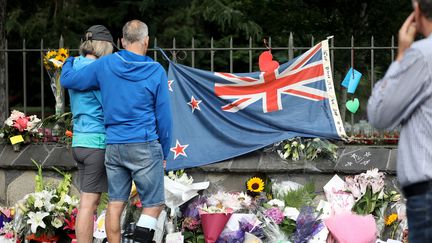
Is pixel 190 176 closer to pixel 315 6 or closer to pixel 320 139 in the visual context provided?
pixel 320 139

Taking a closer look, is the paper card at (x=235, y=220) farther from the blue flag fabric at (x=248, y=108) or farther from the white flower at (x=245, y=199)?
the blue flag fabric at (x=248, y=108)

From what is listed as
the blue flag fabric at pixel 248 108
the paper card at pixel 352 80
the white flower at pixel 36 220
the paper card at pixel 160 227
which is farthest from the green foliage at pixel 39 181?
the paper card at pixel 352 80

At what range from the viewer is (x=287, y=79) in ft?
22.7

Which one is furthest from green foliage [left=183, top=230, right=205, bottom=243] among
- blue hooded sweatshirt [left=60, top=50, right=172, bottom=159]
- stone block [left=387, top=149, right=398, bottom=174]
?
stone block [left=387, top=149, right=398, bottom=174]

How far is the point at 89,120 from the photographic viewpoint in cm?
563

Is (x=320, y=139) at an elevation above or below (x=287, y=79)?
below

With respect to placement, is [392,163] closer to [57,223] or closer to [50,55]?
[57,223]

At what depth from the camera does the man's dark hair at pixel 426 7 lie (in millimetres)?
3195

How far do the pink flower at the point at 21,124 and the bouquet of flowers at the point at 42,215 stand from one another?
693 mm

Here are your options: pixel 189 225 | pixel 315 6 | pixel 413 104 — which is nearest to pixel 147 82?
pixel 189 225

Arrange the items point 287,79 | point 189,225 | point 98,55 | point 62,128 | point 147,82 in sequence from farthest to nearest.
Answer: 1. point 62,128
2. point 287,79
3. point 189,225
4. point 98,55
5. point 147,82

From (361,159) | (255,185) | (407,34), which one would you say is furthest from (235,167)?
(407,34)

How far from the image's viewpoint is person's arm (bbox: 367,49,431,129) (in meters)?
3.17

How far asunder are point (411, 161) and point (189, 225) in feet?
11.3
